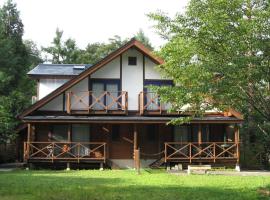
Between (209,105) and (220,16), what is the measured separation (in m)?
3.22

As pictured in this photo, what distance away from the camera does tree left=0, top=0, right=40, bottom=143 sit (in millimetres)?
37719

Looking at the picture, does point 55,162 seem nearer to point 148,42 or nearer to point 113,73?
point 113,73

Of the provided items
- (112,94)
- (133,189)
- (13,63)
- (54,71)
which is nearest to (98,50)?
(13,63)

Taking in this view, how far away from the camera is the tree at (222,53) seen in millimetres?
13477

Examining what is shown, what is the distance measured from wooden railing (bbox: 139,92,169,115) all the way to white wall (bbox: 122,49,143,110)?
51cm

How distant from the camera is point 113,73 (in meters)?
25.7

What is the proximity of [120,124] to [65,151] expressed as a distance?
3.43m

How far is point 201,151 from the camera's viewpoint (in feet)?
79.5

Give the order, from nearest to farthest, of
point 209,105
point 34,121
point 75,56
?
point 209,105 → point 34,121 → point 75,56

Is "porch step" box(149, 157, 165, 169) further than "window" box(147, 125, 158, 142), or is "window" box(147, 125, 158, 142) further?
"window" box(147, 125, 158, 142)

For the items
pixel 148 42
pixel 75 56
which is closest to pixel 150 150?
pixel 75 56

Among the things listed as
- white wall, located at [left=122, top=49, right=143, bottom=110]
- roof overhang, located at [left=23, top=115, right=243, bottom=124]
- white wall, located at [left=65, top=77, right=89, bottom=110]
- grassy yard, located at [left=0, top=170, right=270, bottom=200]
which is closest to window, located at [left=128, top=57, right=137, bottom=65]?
white wall, located at [left=122, top=49, right=143, bottom=110]

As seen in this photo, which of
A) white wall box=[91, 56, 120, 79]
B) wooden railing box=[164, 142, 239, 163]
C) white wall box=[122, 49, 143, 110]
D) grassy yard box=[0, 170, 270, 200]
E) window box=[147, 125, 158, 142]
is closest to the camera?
grassy yard box=[0, 170, 270, 200]

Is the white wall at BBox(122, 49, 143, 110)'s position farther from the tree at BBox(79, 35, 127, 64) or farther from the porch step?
the tree at BBox(79, 35, 127, 64)
